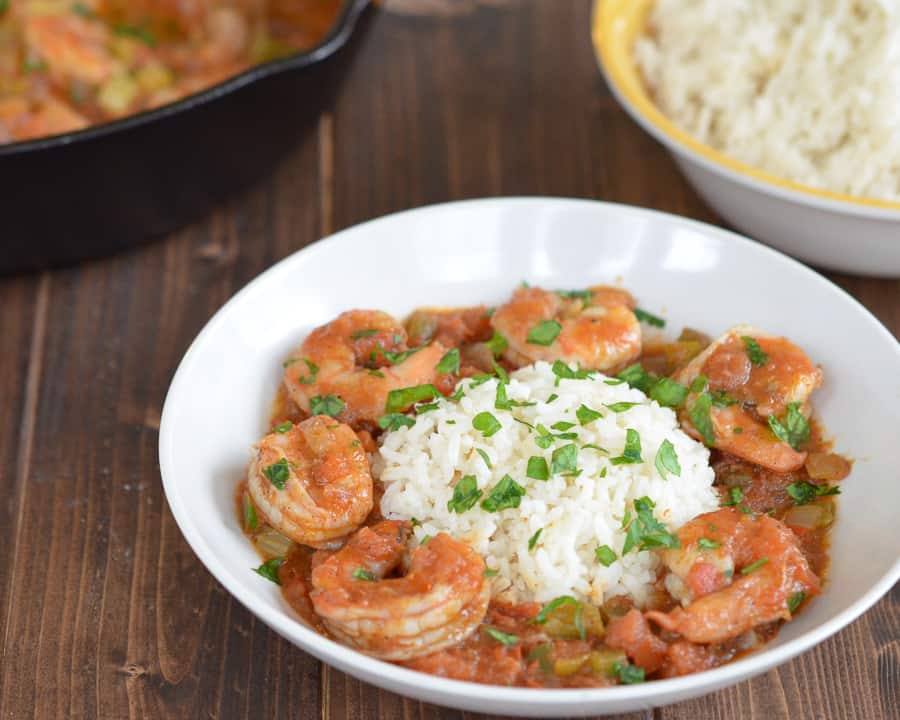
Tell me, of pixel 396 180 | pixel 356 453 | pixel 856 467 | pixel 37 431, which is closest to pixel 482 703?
pixel 356 453

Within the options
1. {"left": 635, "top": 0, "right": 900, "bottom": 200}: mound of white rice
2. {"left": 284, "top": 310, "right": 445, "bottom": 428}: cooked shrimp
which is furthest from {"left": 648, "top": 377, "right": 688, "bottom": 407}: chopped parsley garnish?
{"left": 635, "top": 0, "right": 900, "bottom": 200}: mound of white rice

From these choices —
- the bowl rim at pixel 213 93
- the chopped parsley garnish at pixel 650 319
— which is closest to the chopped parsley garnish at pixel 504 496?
the chopped parsley garnish at pixel 650 319

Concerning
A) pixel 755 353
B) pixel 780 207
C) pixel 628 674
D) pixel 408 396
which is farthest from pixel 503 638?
pixel 780 207

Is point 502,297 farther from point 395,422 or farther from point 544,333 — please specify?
point 395,422

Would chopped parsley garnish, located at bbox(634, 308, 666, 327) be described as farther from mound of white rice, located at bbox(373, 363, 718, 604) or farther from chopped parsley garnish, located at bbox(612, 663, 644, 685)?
chopped parsley garnish, located at bbox(612, 663, 644, 685)

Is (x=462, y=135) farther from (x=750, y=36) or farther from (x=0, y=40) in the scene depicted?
(x=0, y=40)

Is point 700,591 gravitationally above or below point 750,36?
below
